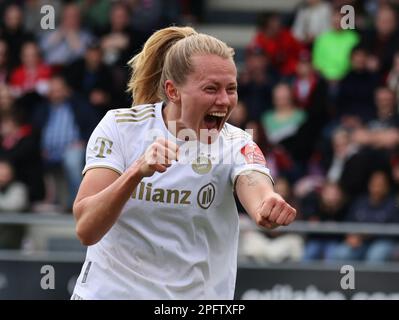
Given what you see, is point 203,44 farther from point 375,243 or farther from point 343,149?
point 343,149

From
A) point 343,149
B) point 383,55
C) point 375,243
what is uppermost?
point 383,55

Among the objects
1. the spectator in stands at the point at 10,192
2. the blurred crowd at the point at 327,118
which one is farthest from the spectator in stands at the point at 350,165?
the spectator in stands at the point at 10,192

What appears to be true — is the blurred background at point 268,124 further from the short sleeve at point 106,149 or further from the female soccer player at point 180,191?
the short sleeve at point 106,149

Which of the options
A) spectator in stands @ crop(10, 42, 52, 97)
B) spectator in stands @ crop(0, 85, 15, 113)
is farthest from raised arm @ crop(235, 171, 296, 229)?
spectator in stands @ crop(10, 42, 52, 97)

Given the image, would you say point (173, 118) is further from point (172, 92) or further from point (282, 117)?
point (282, 117)

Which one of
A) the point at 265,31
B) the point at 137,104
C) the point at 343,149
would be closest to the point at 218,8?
the point at 265,31

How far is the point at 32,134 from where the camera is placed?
12094mm

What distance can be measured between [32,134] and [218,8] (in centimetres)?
441

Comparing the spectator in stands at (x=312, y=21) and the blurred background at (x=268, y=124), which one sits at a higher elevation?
the spectator in stands at (x=312, y=21)

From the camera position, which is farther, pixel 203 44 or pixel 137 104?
pixel 137 104

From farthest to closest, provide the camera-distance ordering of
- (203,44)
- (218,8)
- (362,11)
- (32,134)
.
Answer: (218,8), (362,11), (32,134), (203,44)

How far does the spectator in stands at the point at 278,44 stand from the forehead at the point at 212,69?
7887mm

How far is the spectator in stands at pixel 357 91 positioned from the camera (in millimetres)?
12172

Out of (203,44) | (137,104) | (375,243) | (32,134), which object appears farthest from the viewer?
(32,134)
